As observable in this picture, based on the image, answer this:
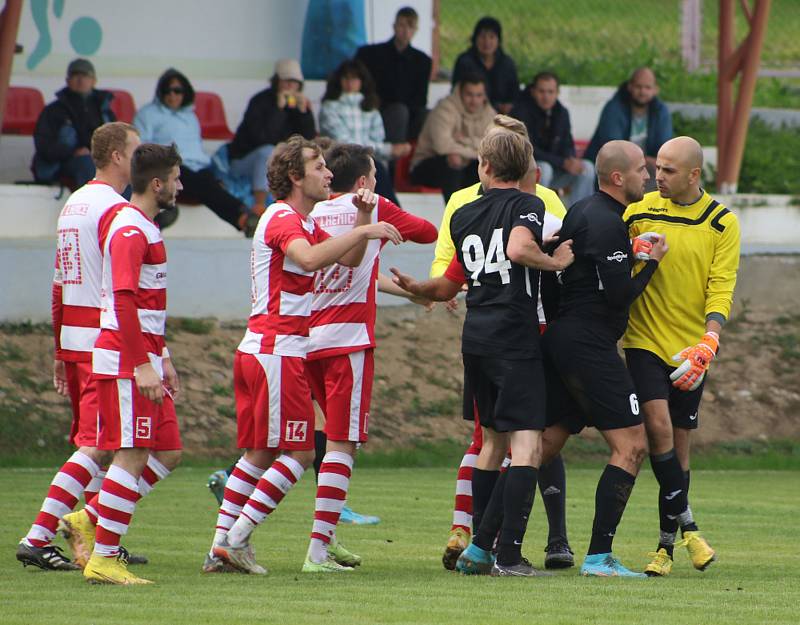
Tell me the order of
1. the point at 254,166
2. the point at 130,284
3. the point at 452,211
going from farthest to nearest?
the point at 254,166 < the point at 452,211 < the point at 130,284

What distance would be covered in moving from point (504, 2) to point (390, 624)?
79.0 feet

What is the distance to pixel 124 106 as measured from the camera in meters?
18.9

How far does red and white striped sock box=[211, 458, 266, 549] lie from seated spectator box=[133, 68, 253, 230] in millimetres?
9444

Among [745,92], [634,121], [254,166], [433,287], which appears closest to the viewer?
[433,287]

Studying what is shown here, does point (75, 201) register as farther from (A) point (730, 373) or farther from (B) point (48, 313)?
(A) point (730, 373)

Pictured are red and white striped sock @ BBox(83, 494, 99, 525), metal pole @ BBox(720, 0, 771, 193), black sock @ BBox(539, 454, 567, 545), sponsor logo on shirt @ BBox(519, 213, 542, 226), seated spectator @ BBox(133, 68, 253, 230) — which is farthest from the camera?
metal pole @ BBox(720, 0, 771, 193)

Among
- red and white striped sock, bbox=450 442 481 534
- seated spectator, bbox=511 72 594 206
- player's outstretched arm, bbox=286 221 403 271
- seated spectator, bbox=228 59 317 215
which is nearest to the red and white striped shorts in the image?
red and white striped sock, bbox=450 442 481 534

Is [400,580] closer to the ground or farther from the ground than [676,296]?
closer to the ground

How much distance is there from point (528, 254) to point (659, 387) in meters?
1.02

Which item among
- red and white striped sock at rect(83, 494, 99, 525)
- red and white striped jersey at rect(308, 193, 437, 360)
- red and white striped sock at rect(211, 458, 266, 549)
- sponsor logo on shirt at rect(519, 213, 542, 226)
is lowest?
red and white striped sock at rect(83, 494, 99, 525)

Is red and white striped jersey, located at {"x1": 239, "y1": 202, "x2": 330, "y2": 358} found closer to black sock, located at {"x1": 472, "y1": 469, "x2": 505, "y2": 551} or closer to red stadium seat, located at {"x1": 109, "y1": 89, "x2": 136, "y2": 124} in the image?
black sock, located at {"x1": 472, "y1": 469, "x2": 505, "y2": 551}

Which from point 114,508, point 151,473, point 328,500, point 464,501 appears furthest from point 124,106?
point 114,508

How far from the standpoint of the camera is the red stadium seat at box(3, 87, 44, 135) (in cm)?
1881

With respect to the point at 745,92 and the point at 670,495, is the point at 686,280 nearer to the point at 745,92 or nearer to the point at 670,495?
the point at 670,495
